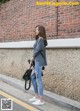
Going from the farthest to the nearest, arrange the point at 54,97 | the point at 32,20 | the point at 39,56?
1. the point at 32,20
2. the point at 54,97
3. the point at 39,56

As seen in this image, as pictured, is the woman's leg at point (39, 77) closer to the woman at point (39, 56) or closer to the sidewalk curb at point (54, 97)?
the woman at point (39, 56)

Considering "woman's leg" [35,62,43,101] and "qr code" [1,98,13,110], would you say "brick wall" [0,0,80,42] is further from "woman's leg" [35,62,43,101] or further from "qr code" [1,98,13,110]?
"qr code" [1,98,13,110]

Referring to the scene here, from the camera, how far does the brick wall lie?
8820 millimetres

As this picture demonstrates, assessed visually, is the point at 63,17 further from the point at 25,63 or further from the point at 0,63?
the point at 0,63

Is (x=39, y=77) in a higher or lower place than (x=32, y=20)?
lower

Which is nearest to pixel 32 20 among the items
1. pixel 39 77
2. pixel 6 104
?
pixel 39 77

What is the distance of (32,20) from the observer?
11023mm

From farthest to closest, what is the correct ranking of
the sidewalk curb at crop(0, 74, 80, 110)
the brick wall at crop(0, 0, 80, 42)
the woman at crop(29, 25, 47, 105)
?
the brick wall at crop(0, 0, 80, 42)
the woman at crop(29, 25, 47, 105)
the sidewalk curb at crop(0, 74, 80, 110)

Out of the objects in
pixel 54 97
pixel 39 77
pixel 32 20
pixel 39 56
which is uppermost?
pixel 32 20

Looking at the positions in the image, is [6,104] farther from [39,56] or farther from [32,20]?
[32,20]

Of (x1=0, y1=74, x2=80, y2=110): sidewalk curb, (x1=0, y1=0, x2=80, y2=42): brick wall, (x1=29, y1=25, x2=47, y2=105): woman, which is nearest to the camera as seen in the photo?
(x1=0, y1=74, x2=80, y2=110): sidewalk curb

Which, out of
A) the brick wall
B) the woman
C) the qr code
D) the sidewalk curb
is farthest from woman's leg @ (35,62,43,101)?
the brick wall

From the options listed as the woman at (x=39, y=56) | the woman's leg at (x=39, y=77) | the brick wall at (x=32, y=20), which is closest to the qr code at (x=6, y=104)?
the woman at (x=39, y=56)

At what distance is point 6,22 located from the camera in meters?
13.2
